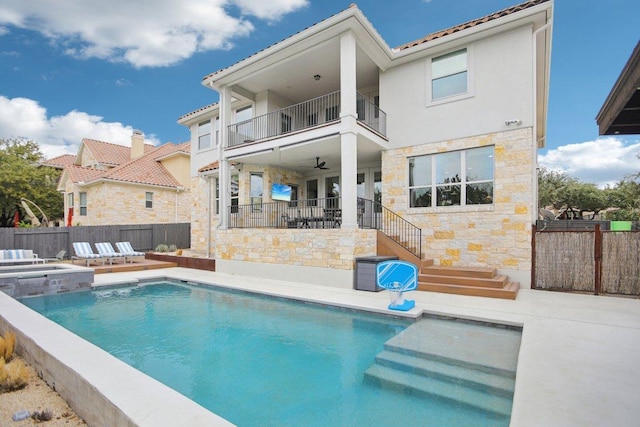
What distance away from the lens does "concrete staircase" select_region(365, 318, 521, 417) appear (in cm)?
375

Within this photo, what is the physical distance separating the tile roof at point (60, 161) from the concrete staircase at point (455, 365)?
108ft

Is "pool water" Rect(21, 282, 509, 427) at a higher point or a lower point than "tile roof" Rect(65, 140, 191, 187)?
lower

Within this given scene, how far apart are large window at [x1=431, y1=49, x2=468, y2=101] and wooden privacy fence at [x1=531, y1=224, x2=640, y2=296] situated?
15.9 feet

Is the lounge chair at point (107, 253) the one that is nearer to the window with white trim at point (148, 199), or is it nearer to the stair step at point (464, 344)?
the window with white trim at point (148, 199)

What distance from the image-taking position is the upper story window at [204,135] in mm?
17003

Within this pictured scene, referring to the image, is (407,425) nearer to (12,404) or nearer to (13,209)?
(12,404)

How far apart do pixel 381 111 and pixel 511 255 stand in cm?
613

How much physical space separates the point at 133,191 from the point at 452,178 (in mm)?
18006

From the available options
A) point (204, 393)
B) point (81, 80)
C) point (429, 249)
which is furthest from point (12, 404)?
point (81, 80)

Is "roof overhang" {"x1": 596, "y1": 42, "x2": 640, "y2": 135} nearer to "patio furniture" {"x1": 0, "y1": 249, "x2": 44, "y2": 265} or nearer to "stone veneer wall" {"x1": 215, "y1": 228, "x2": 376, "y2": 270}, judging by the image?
"stone veneer wall" {"x1": 215, "y1": 228, "x2": 376, "y2": 270}

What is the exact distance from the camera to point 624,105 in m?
3.23

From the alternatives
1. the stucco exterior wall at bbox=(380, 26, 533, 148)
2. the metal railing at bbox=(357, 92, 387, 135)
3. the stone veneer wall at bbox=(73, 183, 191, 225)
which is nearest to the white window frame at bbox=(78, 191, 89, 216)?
the stone veneer wall at bbox=(73, 183, 191, 225)

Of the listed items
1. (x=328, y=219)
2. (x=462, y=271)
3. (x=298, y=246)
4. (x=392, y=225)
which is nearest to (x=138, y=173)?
(x=298, y=246)

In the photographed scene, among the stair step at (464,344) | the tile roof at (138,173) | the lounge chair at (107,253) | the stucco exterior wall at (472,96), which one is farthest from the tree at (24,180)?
the stair step at (464,344)
